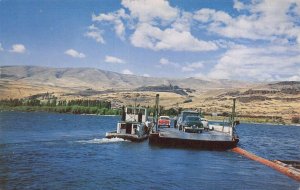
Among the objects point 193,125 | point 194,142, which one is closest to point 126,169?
point 194,142

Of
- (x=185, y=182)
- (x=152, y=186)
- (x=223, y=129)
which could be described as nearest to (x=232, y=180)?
(x=185, y=182)

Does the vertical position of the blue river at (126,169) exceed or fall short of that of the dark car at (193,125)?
it falls short

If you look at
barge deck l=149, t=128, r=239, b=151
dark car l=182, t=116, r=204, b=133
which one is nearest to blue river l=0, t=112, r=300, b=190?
barge deck l=149, t=128, r=239, b=151

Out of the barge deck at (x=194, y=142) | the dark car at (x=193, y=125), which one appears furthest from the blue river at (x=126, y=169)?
the dark car at (x=193, y=125)

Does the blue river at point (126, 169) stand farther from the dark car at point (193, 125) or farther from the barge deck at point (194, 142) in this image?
the dark car at point (193, 125)

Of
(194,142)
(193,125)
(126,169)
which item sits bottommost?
(126,169)

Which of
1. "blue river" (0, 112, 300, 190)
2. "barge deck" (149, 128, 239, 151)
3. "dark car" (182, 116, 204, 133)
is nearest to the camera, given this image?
"blue river" (0, 112, 300, 190)

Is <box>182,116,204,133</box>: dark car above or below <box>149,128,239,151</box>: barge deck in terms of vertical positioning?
above

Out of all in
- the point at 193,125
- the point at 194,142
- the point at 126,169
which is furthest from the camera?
the point at 193,125

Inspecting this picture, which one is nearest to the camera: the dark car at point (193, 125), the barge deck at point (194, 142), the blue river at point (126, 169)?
the blue river at point (126, 169)

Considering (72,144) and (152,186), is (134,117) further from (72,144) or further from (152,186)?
(152,186)

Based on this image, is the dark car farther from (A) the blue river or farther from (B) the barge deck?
(A) the blue river

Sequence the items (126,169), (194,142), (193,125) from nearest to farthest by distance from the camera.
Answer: (126,169) → (194,142) → (193,125)

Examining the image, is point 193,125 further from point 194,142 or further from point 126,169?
point 126,169
